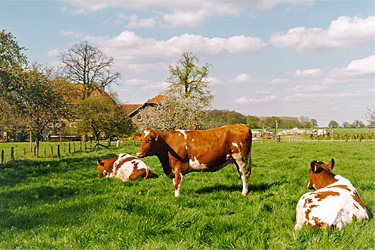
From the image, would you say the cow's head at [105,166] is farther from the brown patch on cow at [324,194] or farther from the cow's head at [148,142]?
the brown patch on cow at [324,194]

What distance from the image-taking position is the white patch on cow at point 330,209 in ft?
14.6

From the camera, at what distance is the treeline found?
129 feet

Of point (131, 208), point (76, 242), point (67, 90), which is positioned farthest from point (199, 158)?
point (67, 90)

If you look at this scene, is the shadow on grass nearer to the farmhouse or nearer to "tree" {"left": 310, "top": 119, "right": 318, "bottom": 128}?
the farmhouse

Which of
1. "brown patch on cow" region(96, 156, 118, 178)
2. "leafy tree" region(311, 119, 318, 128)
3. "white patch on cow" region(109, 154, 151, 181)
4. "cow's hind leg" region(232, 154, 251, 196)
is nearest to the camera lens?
"cow's hind leg" region(232, 154, 251, 196)

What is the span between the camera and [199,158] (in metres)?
7.27

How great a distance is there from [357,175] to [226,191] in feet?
16.9

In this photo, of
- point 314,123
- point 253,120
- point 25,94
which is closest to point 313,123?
point 314,123

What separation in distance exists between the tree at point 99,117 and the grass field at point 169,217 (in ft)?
62.8

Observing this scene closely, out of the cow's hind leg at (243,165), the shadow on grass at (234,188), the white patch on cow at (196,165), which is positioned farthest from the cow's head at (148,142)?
the cow's hind leg at (243,165)

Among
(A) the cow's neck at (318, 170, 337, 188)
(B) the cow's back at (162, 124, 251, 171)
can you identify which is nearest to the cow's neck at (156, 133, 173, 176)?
(B) the cow's back at (162, 124, 251, 171)

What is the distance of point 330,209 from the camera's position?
14.8 feet

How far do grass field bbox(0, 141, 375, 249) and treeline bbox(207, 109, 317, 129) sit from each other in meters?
20.7

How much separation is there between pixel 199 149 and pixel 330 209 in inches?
140
